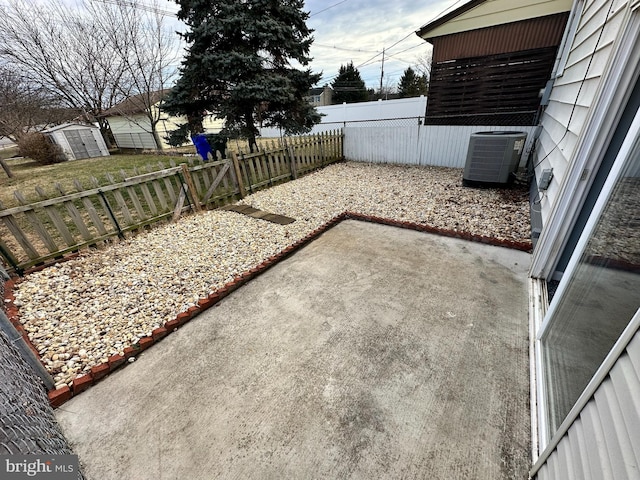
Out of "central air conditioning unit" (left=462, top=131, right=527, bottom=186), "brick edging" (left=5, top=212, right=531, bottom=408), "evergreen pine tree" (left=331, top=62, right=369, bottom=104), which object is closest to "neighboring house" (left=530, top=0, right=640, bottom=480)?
"brick edging" (left=5, top=212, right=531, bottom=408)

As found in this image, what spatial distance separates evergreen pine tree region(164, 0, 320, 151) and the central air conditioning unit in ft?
15.5

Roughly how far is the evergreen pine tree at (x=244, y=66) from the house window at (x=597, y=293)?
22.7ft

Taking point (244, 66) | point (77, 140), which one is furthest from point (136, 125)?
point (244, 66)

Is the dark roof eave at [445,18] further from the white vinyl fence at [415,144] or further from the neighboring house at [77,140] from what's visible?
the neighboring house at [77,140]

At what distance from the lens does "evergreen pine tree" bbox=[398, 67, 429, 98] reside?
Answer: 88.7 ft

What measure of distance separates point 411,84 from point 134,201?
32.6 metres

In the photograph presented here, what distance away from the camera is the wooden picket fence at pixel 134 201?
123 inches

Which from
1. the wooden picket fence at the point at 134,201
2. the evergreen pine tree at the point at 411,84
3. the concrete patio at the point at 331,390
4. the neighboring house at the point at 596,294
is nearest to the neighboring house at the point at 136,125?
the wooden picket fence at the point at 134,201

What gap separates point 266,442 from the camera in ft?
4.90

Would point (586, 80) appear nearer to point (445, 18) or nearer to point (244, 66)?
point (445, 18)

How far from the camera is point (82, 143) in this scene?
1410 centimetres

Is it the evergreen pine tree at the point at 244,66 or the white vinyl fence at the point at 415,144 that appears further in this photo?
the white vinyl fence at the point at 415,144

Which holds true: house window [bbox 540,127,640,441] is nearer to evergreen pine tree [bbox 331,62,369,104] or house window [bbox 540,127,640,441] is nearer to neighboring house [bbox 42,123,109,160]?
neighboring house [bbox 42,123,109,160]

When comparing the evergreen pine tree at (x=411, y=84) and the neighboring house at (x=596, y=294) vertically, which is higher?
the evergreen pine tree at (x=411, y=84)
